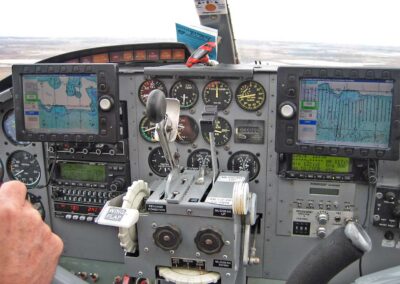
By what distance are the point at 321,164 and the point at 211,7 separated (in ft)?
4.20

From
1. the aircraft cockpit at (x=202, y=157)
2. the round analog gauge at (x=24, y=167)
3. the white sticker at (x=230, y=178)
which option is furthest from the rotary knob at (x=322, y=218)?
the round analog gauge at (x=24, y=167)

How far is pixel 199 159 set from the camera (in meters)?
2.69

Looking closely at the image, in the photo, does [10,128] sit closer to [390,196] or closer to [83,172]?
[83,172]

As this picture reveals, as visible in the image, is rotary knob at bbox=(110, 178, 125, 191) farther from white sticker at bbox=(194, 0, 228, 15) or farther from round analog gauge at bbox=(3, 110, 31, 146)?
white sticker at bbox=(194, 0, 228, 15)

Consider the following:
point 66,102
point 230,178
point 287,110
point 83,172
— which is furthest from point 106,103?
point 287,110

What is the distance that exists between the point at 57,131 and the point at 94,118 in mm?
242

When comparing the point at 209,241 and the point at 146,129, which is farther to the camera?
the point at 146,129

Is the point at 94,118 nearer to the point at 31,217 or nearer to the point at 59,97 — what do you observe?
the point at 59,97

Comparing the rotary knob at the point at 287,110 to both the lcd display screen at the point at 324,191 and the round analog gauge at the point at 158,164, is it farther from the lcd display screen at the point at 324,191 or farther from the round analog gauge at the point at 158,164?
the round analog gauge at the point at 158,164

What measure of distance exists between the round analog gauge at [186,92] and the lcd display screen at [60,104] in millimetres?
451

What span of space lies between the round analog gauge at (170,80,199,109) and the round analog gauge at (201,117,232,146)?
181mm

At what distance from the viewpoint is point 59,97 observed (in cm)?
257

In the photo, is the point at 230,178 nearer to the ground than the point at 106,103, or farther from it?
nearer to the ground

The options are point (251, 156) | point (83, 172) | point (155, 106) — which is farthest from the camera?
point (83, 172)
